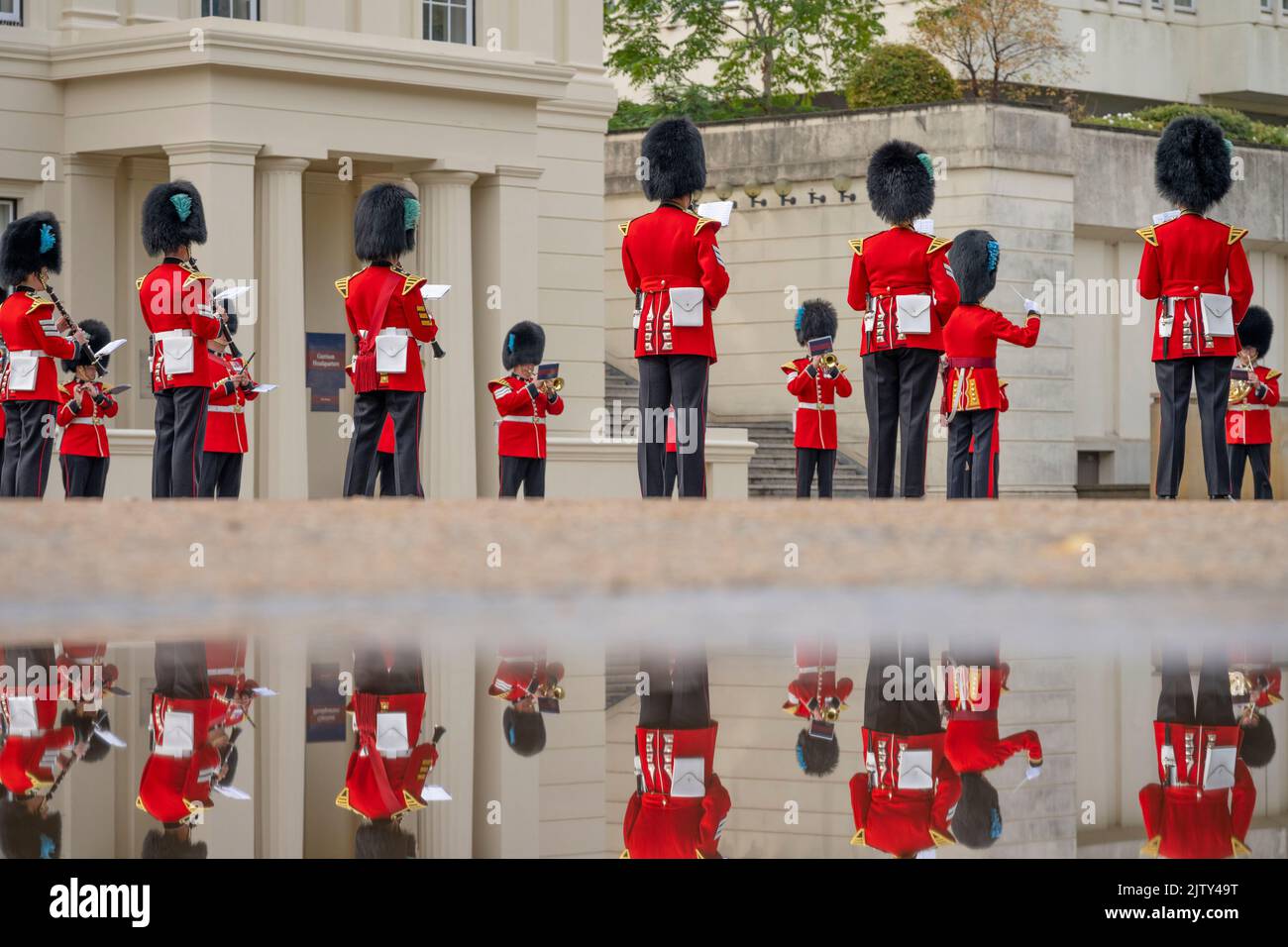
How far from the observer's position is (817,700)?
4762 millimetres

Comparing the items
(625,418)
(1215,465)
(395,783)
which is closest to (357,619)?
(395,783)

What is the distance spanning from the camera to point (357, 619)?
635cm

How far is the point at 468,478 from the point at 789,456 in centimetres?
539

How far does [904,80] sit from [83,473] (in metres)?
15.3

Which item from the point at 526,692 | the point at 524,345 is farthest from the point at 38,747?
the point at 524,345

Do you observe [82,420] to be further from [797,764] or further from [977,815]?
[977,815]

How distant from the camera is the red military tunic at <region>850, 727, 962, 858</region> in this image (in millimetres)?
3320

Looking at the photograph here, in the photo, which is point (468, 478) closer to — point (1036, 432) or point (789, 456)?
point (789, 456)

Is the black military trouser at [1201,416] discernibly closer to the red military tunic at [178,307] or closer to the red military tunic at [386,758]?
the red military tunic at [178,307]

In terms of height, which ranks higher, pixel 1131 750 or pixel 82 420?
pixel 82 420

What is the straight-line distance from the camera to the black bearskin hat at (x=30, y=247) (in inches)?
535

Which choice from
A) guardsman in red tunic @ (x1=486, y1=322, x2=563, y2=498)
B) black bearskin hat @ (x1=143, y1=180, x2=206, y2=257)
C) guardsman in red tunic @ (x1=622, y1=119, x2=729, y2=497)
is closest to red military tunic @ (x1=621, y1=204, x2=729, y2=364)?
guardsman in red tunic @ (x1=622, y1=119, x2=729, y2=497)

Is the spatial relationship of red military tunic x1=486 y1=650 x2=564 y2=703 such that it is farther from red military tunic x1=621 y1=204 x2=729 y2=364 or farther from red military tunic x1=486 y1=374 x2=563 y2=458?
red military tunic x1=486 y1=374 x2=563 y2=458

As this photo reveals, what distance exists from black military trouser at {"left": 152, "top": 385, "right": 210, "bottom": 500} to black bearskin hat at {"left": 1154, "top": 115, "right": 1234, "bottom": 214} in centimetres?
550
